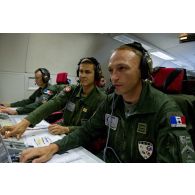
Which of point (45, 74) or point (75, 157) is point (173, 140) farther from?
point (45, 74)

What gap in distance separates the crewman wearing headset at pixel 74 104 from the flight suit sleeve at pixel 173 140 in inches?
17.6

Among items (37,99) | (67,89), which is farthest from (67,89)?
(37,99)

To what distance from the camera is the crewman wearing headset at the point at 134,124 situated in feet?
2.57

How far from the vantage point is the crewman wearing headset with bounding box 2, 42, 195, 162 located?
784 millimetres

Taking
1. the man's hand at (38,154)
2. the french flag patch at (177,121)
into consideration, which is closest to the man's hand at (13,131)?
the man's hand at (38,154)

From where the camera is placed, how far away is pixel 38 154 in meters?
0.83

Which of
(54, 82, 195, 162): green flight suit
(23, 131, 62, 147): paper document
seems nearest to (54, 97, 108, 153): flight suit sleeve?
(54, 82, 195, 162): green flight suit

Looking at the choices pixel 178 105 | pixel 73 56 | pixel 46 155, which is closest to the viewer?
pixel 46 155

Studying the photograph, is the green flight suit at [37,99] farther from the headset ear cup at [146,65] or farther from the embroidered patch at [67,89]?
the headset ear cup at [146,65]
